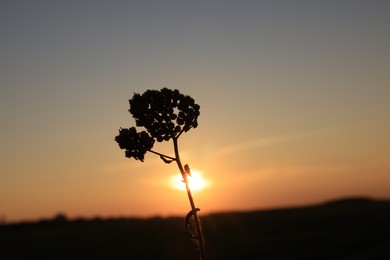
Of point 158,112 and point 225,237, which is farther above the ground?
point 225,237

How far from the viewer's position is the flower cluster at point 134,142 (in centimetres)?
1036

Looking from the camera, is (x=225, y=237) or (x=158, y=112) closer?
(x=158, y=112)

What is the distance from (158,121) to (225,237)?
152 ft

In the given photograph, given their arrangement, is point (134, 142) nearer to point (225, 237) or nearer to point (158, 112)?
point (158, 112)

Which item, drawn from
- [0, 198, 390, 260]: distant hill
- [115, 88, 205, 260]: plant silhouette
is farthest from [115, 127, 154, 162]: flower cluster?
[0, 198, 390, 260]: distant hill

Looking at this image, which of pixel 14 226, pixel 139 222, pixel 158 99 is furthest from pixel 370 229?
pixel 158 99

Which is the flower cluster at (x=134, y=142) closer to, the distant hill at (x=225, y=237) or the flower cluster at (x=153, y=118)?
the flower cluster at (x=153, y=118)

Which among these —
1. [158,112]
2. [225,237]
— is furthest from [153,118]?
[225,237]

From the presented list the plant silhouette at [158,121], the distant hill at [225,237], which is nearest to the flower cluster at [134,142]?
the plant silhouette at [158,121]

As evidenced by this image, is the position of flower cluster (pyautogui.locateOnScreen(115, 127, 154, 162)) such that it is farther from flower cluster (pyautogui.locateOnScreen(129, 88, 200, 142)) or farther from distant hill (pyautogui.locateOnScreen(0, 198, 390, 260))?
distant hill (pyautogui.locateOnScreen(0, 198, 390, 260))

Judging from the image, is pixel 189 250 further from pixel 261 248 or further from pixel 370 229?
pixel 370 229

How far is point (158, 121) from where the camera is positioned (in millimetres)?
10250

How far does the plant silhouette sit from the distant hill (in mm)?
32297

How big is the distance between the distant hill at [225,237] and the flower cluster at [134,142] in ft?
107
